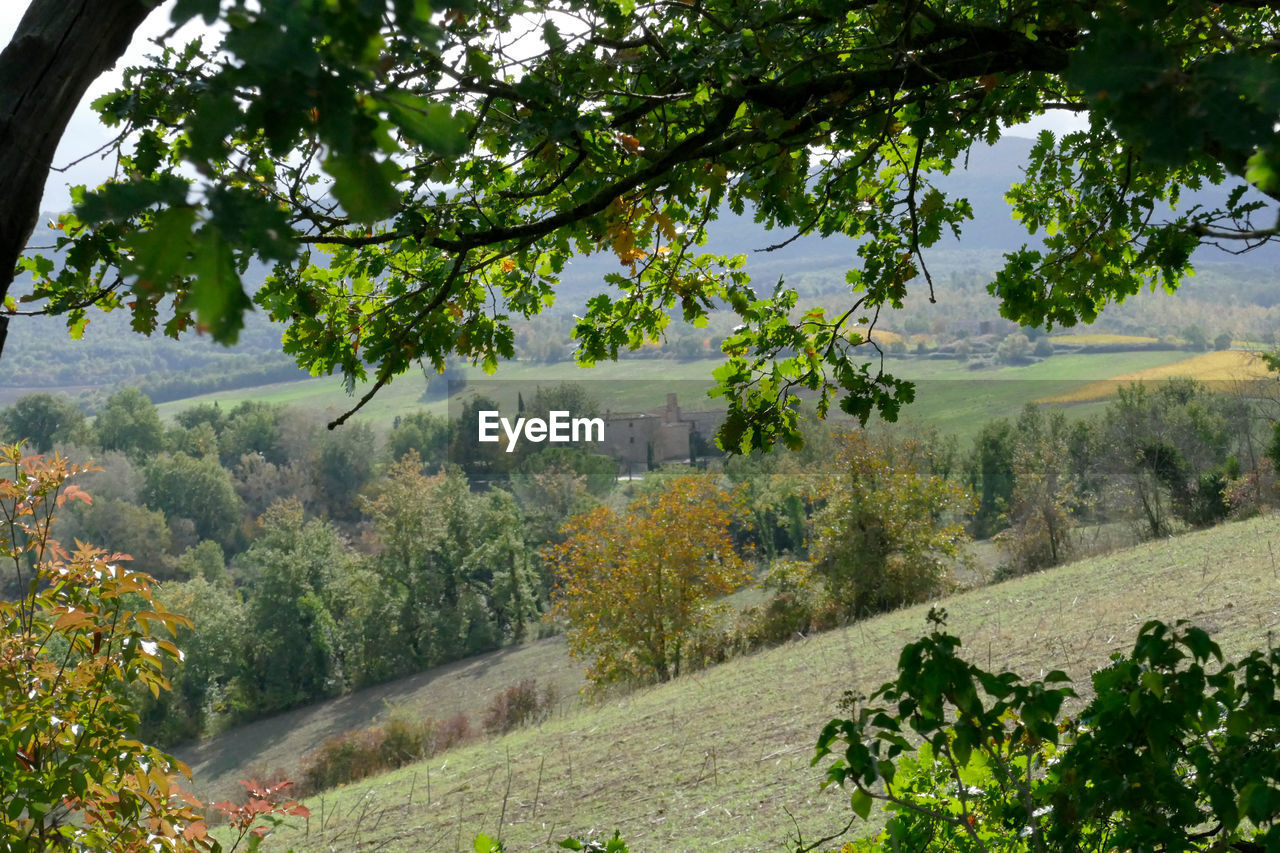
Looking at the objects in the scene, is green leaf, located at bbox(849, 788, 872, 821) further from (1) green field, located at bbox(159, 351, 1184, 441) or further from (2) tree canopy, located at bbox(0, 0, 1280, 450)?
(1) green field, located at bbox(159, 351, 1184, 441)

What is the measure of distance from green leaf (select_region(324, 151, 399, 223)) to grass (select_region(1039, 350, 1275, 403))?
38930 mm

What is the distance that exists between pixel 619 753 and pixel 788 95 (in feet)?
21.0

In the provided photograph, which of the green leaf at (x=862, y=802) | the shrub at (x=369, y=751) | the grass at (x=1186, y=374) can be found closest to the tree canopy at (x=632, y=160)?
the green leaf at (x=862, y=802)

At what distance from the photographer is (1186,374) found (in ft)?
141

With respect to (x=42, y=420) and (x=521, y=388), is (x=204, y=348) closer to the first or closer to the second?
(x=42, y=420)

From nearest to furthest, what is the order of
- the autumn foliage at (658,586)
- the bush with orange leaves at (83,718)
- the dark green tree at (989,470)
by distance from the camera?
the bush with orange leaves at (83,718) < the autumn foliage at (658,586) < the dark green tree at (989,470)

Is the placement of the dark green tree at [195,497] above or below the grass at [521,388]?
below

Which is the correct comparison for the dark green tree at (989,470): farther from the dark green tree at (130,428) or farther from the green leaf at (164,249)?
the dark green tree at (130,428)

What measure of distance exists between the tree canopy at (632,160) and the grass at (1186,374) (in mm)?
35790

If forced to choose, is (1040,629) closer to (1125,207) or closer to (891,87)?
(1125,207)

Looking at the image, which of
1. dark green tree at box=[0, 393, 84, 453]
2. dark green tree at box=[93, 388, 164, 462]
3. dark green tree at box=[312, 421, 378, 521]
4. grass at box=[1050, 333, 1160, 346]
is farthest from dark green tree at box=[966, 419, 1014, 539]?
dark green tree at box=[0, 393, 84, 453]

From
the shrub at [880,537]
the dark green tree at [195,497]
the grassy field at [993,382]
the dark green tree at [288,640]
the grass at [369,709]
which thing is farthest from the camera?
the dark green tree at [195,497]

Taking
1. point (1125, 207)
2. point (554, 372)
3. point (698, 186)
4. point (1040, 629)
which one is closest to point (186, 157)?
point (698, 186)

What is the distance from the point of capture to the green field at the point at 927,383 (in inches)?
2041
